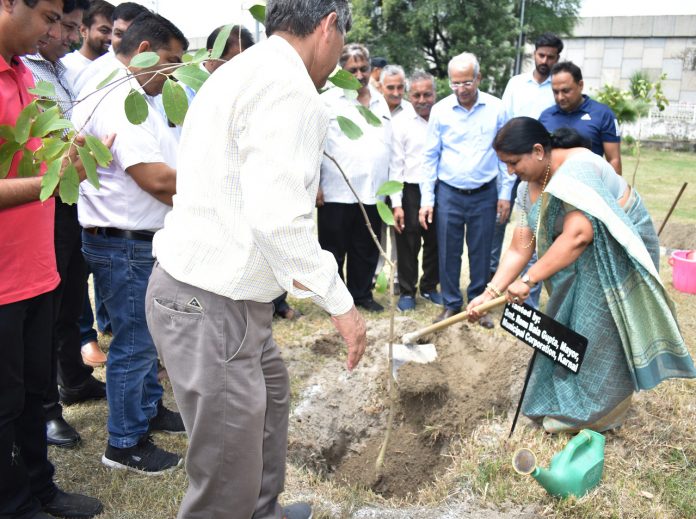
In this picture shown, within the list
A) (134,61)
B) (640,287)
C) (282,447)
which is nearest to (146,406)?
(282,447)

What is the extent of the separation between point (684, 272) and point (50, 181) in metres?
5.22

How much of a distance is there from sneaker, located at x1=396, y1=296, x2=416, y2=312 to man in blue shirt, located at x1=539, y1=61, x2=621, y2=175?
175 cm

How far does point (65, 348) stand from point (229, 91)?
7.42 feet

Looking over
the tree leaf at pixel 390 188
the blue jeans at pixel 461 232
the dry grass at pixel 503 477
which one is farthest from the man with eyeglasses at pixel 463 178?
the tree leaf at pixel 390 188

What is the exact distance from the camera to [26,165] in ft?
6.29

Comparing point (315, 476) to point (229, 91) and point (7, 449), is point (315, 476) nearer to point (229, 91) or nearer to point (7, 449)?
point (7, 449)

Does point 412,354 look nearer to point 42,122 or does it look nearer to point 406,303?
point 406,303

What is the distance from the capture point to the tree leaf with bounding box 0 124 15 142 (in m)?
1.78

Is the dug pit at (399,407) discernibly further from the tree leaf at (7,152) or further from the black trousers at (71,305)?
the tree leaf at (7,152)

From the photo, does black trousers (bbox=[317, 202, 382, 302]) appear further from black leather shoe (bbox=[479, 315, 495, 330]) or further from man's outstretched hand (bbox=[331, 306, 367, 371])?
man's outstretched hand (bbox=[331, 306, 367, 371])

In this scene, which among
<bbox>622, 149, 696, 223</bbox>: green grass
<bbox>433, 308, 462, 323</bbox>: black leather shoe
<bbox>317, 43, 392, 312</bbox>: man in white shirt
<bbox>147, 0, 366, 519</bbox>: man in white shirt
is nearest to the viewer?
<bbox>147, 0, 366, 519</bbox>: man in white shirt

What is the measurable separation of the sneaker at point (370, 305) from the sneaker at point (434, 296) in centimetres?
51

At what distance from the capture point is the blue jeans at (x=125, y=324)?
98.3 inches

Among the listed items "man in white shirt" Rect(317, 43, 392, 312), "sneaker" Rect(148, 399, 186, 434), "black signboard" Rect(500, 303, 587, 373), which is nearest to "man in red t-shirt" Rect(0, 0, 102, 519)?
"sneaker" Rect(148, 399, 186, 434)
